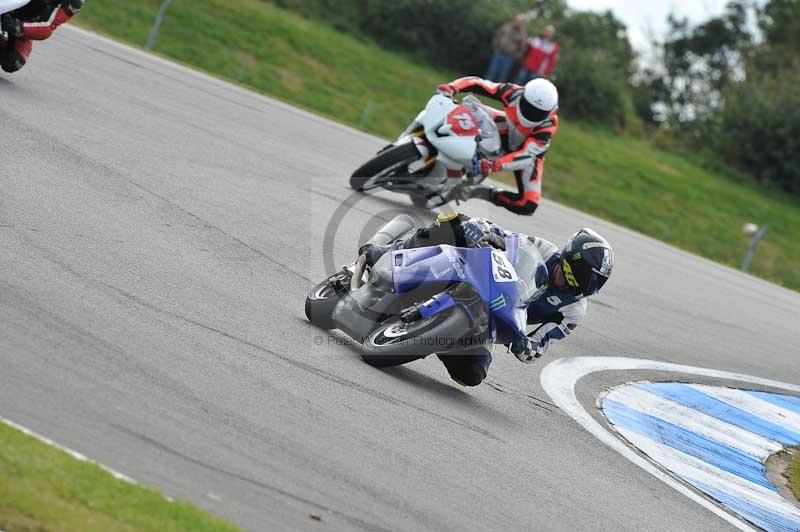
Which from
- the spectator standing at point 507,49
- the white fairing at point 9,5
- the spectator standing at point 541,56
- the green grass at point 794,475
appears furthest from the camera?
the spectator standing at point 507,49

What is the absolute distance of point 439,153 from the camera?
45.3 feet

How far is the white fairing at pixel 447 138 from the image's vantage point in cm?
1370

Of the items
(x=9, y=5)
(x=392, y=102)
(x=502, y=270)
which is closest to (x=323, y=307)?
(x=502, y=270)

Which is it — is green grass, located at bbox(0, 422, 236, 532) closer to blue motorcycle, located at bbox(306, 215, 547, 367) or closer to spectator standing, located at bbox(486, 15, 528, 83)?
blue motorcycle, located at bbox(306, 215, 547, 367)

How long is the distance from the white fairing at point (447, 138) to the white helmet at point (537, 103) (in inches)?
23.6

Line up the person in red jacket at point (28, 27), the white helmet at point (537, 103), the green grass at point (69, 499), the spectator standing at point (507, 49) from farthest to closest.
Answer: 1. the spectator standing at point (507, 49)
2. the white helmet at point (537, 103)
3. the person in red jacket at point (28, 27)
4. the green grass at point (69, 499)

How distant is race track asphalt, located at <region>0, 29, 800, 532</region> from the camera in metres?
5.24

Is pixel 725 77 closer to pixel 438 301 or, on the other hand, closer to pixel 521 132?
pixel 521 132

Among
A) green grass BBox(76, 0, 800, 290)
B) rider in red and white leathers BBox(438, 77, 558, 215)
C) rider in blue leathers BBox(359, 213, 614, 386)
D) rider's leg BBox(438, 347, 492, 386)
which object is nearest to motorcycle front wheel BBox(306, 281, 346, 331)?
rider in blue leathers BBox(359, 213, 614, 386)

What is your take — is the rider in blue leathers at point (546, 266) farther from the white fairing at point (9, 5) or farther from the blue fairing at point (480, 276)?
the white fairing at point (9, 5)

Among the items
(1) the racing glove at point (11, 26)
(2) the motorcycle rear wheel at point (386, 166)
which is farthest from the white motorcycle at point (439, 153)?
(1) the racing glove at point (11, 26)

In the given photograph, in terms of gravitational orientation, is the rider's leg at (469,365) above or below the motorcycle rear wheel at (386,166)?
above

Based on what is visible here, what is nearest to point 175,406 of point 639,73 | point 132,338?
point 132,338

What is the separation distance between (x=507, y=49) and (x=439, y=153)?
1503 cm
